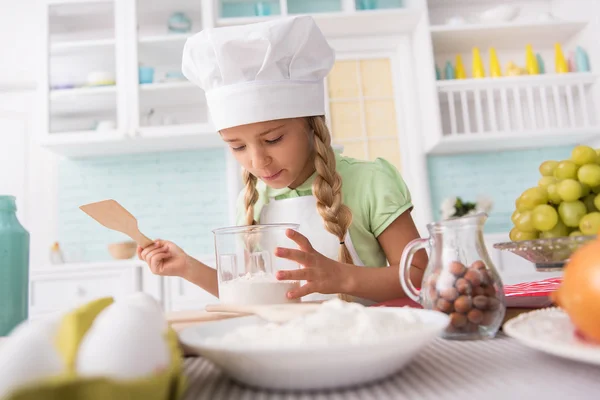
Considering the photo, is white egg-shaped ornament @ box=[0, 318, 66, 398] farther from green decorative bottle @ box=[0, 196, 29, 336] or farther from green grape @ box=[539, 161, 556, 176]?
green grape @ box=[539, 161, 556, 176]

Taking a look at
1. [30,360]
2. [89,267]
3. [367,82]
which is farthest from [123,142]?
[30,360]

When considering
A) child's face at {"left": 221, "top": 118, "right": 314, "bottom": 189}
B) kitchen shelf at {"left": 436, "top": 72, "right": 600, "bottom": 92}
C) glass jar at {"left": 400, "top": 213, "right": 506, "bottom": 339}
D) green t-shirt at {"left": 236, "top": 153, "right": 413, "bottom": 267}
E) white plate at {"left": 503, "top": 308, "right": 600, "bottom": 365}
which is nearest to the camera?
white plate at {"left": 503, "top": 308, "right": 600, "bottom": 365}

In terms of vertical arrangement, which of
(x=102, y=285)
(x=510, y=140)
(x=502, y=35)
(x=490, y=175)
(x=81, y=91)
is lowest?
(x=102, y=285)

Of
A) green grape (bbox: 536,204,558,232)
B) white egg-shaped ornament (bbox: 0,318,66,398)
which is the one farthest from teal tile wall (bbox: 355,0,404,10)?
white egg-shaped ornament (bbox: 0,318,66,398)

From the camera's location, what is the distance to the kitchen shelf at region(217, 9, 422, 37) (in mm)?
2793

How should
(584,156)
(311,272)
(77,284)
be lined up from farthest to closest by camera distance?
(77,284)
(584,156)
(311,272)

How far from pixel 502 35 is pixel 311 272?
2.78 metres

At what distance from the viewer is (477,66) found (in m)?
2.87

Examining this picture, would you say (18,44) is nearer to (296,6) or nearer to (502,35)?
(296,6)

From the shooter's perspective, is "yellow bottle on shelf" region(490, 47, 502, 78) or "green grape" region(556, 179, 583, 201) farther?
"yellow bottle on shelf" region(490, 47, 502, 78)

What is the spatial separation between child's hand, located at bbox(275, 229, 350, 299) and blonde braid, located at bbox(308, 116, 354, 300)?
10.2 inches

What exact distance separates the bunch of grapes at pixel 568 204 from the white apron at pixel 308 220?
0.43m

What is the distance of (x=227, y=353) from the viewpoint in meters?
0.35

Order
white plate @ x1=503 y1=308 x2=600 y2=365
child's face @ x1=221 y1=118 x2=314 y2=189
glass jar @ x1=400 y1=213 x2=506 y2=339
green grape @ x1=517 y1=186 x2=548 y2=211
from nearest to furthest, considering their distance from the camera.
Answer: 1. white plate @ x1=503 y1=308 x2=600 y2=365
2. glass jar @ x1=400 y1=213 x2=506 y2=339
3. green grape @ x1=517 y1=186 x2=548 y2=211
4. child's face @ x1=221 y1=118 x2=314 y2=189
